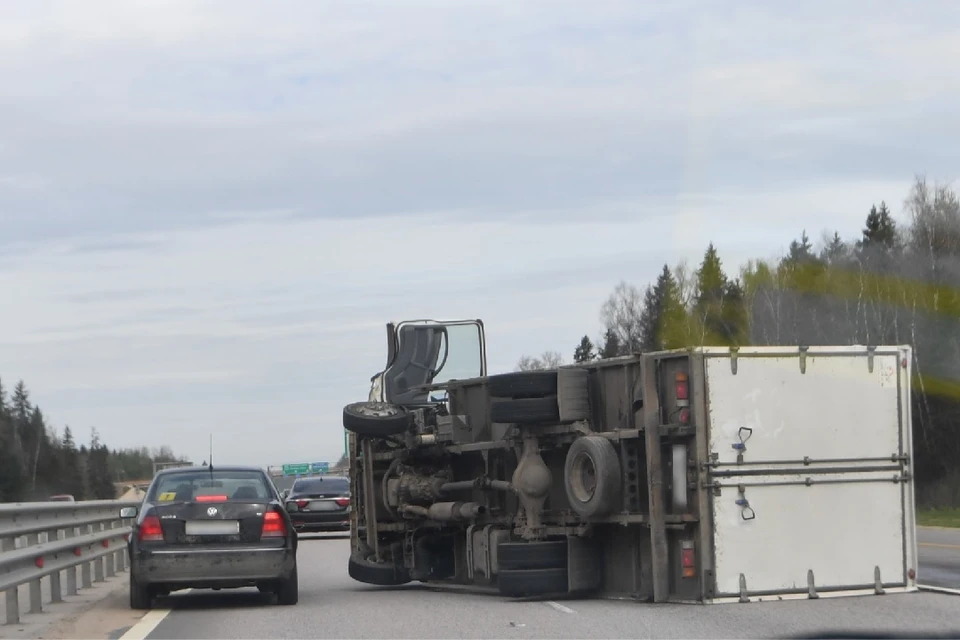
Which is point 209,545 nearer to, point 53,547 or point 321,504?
point 53,547

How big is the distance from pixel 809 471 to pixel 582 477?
2041mm

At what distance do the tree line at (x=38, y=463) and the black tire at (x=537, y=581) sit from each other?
108547mm

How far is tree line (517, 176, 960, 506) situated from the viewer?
54281 mm

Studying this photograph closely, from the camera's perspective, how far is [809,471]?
39.8 ft

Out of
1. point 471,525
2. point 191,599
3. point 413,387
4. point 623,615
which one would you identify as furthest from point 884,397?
point 191,599

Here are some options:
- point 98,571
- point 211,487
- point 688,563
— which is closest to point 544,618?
point 688,563

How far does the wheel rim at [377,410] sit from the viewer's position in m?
15.8

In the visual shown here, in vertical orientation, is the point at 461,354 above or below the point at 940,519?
above

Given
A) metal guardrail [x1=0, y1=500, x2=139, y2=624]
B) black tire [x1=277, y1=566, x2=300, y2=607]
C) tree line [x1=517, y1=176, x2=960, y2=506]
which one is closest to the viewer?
metal guardrail [x1=0, y1=500, x2=139, y2=624]

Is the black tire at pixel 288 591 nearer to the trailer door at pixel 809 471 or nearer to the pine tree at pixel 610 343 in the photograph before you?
the trailer door at pixel 809 471

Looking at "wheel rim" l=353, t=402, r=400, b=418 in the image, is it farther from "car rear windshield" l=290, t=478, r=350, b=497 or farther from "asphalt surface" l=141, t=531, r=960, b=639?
"car rear windshield" l=290, t=478, r=350, b=497

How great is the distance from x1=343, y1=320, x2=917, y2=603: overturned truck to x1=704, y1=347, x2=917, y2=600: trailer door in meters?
0.01

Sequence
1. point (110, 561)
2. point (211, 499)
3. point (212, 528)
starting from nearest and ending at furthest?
1. point (212, 528)
2. point (211, 499)
3. point (110, 561)

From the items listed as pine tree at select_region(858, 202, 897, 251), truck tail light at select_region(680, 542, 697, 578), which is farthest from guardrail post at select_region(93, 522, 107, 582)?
pine tree at select_region(858, 202, 897, 251)
